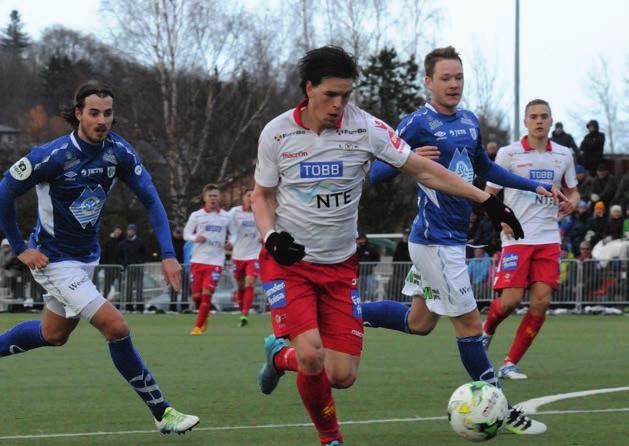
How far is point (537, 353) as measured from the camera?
14375 millimetres

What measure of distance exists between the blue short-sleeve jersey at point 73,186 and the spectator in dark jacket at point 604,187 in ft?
58.5

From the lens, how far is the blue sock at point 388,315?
9.39 meters

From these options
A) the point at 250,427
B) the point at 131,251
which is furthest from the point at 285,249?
the point at 131,251

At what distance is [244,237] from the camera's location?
21938mm

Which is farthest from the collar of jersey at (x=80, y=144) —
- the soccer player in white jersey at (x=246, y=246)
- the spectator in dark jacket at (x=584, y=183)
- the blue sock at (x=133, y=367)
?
the spectator in dark jacket at (x=584, y=183)

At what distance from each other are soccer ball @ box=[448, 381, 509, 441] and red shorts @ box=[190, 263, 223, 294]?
12.9 m

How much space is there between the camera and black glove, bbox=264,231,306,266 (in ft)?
21.6

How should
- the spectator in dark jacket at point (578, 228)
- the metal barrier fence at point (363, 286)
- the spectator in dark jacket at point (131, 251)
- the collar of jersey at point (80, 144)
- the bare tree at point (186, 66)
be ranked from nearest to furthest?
1. the collar of jersey at point (80, 144)
2. the metal barrier fence at point (363, 286)
3. the spectator in dark jacket at point (578, 228)
4. the spectator in dark jacket at point (131, 251)
5. the bare tree at point (186, 66)

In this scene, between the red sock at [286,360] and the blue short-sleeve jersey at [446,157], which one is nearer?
the red sock at [286,360]

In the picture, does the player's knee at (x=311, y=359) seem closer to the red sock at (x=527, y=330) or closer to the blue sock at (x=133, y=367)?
the blue sock at (x=133, y=367)

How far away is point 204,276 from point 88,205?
474 inches

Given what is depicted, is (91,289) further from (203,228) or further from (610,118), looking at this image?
(610,118)

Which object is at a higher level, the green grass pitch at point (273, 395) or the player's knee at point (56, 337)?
the player's knee at point (56, 337)

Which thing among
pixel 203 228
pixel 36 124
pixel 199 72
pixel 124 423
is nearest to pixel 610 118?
pixel 199 72
